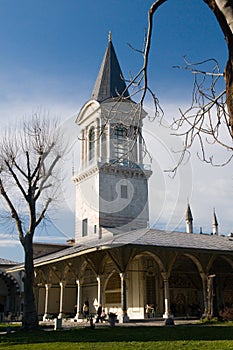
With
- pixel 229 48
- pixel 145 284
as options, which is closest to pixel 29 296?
pixel 145 284

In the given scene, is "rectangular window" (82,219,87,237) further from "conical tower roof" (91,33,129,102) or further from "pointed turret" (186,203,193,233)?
"pointed turret" (186,203,193,233)

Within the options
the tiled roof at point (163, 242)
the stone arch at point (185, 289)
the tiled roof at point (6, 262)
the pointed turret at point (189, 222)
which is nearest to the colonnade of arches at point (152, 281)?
the stone arch at point (185, 289)

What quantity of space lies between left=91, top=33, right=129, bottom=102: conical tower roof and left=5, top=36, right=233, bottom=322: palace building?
0.09 metres

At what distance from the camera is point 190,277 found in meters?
26.1

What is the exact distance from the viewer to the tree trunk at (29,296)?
52.1 feet

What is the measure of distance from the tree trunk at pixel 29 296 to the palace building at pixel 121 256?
4.47 meters

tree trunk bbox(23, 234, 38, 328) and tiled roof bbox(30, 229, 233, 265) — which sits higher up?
tiled roof bbox(30, 229, 233, 265)

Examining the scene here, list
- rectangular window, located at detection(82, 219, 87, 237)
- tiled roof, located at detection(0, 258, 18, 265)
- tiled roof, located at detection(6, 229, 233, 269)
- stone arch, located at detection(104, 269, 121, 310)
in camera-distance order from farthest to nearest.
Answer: tiled roof, located at detection(0, 258, 18, 265) < rectangular window, located at detection(82, 219, 87, 237) < stone arch, located at detection(104, 269, 121, 310) < tiled roof, located at detection(6, 229, 233, 269)

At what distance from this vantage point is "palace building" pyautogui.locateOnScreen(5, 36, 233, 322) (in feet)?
69.5

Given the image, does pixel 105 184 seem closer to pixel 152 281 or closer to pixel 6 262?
pixel 152 281

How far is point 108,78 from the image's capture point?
37.0 m

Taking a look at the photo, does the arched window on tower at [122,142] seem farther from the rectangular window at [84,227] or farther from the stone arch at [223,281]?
the stone arch at [223,281]

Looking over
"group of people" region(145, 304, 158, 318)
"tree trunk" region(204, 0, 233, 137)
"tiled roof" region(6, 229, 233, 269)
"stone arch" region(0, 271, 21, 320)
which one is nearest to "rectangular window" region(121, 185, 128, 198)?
"tiled roof" region(6, 229, 233, 269)

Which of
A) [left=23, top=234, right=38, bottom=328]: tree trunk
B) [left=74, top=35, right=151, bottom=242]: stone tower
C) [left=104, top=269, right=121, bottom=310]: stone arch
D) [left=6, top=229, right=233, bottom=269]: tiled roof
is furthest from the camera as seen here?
[left=74, top=35, right=151, bottom=242]: stone tower
